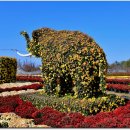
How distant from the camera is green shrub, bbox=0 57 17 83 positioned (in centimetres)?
2258

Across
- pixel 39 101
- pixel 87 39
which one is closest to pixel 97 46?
pixel 87 39

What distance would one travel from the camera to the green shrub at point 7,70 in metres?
22.6

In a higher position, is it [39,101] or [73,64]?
[73,64]

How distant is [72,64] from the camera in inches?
464

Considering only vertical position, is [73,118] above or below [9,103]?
below

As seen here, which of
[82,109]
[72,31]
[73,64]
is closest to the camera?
[82,109]

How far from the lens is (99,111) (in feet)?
36.8

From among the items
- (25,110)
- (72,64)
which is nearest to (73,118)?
(25,110)

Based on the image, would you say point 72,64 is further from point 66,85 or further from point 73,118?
point 73,118

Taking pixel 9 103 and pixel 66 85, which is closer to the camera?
pixel 9 103

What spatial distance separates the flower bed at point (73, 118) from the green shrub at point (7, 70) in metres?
10.5

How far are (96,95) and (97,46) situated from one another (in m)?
1.31

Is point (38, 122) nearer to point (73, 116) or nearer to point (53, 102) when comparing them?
point (73, 116)

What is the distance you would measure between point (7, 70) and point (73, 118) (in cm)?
1384
